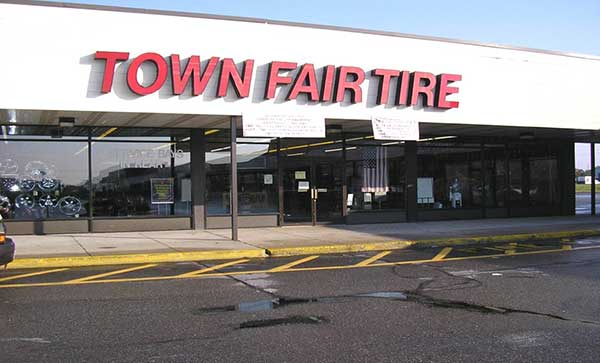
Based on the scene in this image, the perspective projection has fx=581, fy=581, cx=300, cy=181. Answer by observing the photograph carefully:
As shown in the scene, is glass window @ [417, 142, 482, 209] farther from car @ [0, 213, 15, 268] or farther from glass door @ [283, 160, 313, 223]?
car @ [0, 213, 15, 268]

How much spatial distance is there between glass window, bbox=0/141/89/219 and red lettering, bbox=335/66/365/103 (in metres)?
7.15

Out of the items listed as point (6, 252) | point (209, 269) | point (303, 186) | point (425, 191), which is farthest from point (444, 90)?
point (6, 252)

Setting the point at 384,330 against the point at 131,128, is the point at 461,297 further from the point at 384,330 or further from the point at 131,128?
the point at 131,128

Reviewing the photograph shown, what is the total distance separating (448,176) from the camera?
2036 centimetres

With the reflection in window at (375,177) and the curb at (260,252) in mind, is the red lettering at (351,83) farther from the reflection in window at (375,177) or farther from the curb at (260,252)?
the curb at (260,252)

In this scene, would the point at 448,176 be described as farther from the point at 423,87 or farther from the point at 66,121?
the point at 66,121

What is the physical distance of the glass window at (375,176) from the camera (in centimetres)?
1880

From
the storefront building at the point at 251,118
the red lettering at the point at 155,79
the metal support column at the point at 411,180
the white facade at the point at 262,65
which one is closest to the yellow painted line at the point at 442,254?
the storefront building at the point at 251,118

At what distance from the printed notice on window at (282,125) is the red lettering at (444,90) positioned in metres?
3.67

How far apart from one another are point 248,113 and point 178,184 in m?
4.20

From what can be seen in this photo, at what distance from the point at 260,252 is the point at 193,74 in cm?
443

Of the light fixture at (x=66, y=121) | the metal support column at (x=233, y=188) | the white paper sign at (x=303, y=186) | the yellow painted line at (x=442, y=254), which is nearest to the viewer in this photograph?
the yellow painted line at (x=442, y=254)

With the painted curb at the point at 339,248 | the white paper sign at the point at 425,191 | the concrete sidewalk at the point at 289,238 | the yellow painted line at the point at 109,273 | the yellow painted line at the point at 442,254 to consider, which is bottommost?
the yellow painted line at the point at 442,254

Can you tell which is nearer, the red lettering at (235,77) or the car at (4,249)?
the car at (4,249)
